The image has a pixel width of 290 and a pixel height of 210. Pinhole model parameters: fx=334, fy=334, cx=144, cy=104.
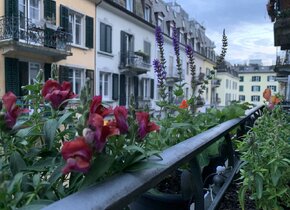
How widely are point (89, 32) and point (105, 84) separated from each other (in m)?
2.96

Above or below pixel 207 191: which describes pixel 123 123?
above

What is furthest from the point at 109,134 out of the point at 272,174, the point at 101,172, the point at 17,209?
the point at 272,174

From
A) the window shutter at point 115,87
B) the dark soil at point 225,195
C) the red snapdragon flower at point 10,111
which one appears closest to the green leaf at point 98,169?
the red snapdragon flower at point 10,111

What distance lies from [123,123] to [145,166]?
133 mm

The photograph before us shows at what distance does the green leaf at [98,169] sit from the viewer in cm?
75

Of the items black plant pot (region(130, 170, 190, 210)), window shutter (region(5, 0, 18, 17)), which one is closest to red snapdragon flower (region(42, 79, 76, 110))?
black plant pot (region(130, 170, 190, 210))

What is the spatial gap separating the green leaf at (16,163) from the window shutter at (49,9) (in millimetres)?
12736

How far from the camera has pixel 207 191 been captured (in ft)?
5.92

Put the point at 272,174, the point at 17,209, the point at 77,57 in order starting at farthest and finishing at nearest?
the point at 77,57
the point at 272,174
the point at 17,209

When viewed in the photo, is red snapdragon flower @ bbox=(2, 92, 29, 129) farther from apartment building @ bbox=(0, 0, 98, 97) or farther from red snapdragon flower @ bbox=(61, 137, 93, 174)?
apartment building @ bbox=(0, 0, 98, 97)

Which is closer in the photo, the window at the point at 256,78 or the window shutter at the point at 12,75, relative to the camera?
the window shutter at the point at 12,75

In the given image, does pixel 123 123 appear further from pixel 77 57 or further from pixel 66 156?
pixel 77 57

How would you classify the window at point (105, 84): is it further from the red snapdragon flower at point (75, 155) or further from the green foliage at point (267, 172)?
the red snapdragon flower at point (75, 155)

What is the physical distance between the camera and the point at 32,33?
11.8m
